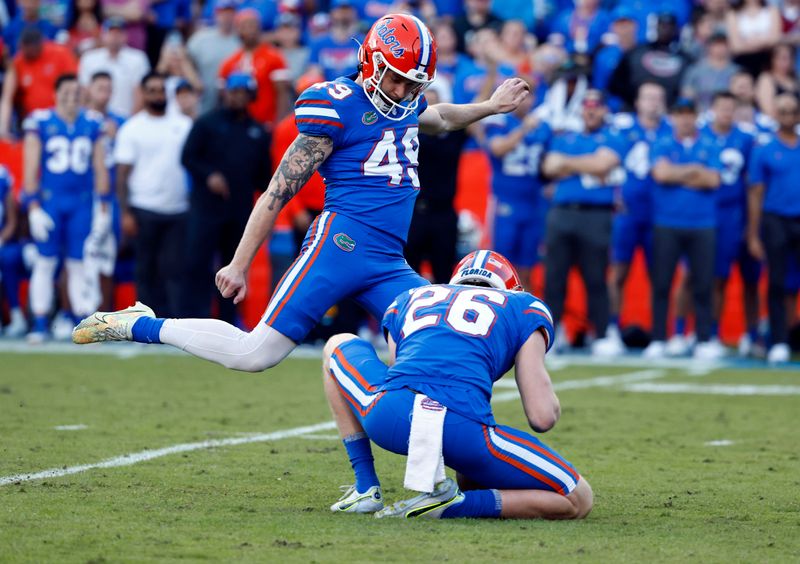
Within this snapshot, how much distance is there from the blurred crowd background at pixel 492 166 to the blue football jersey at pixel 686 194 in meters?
0.02

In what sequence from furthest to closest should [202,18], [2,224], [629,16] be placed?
[202,18]
[629,16]
[2,224]

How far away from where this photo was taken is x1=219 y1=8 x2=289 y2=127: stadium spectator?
42.5 ft

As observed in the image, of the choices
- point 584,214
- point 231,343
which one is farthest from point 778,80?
point 231,343

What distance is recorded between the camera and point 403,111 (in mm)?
5512

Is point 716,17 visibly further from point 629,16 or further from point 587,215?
point 587,215

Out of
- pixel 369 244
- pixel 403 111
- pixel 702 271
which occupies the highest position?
pixel 403 111

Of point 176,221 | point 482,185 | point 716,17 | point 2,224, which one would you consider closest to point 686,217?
point 482,185

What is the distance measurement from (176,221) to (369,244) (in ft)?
22.5

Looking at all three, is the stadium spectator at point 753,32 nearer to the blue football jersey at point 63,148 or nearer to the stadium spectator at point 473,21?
the stadium spectator at point 473,21

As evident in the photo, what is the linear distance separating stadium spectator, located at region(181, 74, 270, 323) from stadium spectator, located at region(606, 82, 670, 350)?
10.5 ft

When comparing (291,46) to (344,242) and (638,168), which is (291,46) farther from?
(344,242)

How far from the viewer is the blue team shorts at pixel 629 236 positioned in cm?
1223

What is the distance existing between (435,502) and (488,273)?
0.83 m

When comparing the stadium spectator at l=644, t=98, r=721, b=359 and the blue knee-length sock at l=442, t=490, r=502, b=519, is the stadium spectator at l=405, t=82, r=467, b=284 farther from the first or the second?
the blue knee-length sock at l=442, t=490, r=502, b=519
